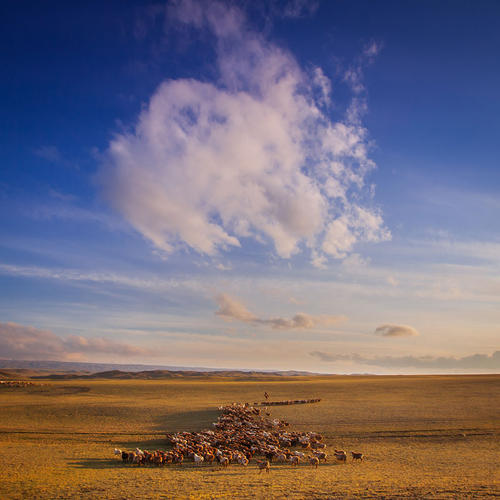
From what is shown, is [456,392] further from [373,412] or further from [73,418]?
[73,418]

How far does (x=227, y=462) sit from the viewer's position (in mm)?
19375

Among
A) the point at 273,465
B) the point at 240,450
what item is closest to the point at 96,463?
the point at 240,450

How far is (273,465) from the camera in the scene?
19.3m

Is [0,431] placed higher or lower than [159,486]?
lower

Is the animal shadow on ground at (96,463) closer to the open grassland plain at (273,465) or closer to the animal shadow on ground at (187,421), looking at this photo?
the open grassland plain at (273,465)

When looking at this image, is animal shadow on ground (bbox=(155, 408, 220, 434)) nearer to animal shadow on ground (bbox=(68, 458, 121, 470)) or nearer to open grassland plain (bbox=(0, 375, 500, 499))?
open grassland plain (bbox=(0, 375, 500, 499))

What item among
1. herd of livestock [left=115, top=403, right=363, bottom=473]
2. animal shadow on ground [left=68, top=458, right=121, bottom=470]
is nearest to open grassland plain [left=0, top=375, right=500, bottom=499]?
animal shadow on ground [left=68, top=458, right=121, bottom=470]

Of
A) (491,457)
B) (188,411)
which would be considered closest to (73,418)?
(188,411)

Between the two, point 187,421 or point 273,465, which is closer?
point 273,465

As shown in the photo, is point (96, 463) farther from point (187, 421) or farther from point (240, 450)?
point (187, 421)

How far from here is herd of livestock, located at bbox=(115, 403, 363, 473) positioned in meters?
19.5

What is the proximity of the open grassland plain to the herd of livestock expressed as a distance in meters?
0.59

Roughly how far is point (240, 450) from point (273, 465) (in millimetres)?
2951

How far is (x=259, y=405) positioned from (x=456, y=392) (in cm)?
3048
